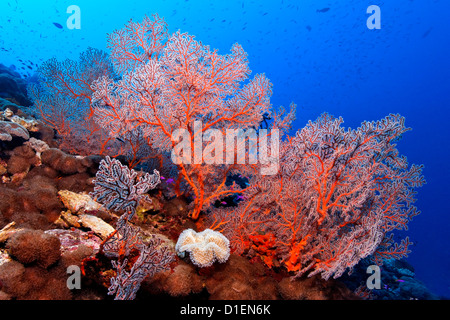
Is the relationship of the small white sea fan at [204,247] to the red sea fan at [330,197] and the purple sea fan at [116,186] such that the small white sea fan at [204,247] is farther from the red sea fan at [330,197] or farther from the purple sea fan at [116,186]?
the purple sea fan at [116,186]

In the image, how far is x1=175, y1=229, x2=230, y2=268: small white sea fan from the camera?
3.72m

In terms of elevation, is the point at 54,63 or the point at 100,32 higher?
the point at 100,32

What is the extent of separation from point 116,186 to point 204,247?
2.05 metres

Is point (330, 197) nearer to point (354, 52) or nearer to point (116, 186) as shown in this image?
point (116, 186)

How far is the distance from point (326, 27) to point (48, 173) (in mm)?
95986

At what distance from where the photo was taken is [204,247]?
3.83m

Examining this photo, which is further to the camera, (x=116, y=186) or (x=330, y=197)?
(x=330, y=197)

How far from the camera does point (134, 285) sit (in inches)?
107

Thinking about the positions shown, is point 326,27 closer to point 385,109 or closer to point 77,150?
point 385,109

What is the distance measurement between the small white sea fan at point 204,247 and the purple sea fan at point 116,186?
1.59 metres

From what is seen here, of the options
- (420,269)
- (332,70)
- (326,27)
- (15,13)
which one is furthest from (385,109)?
(15,13)

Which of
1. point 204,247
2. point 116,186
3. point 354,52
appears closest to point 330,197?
point 204,247

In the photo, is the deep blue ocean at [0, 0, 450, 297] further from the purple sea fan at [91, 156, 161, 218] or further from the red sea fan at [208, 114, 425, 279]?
the purple sea fan at [91, 156, 161, 218]

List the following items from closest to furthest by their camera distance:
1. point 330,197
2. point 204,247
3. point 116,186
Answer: point 116,186 → point 204,247 → point 330,197
